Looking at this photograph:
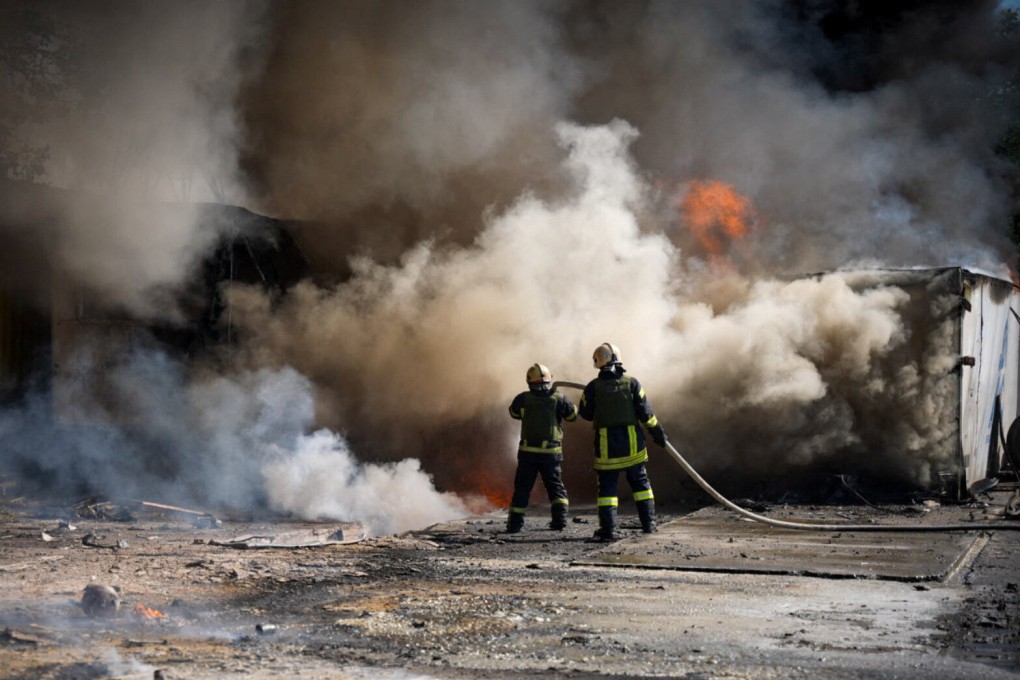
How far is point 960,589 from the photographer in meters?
6.50

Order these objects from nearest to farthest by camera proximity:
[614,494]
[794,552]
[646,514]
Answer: [794,552] < [614,494] < [646,514]

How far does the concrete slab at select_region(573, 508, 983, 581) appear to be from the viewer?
7238 millimetres

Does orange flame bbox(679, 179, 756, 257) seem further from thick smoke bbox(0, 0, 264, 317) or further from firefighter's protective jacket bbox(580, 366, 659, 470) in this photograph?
thick smoke bbox(0, 0, 264, 317)

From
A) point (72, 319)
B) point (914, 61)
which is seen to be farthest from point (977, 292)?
point (72, 319)

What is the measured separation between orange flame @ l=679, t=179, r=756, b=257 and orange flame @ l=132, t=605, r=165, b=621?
29.8 ft

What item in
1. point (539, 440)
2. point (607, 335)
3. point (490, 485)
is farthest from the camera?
point (490, 485)

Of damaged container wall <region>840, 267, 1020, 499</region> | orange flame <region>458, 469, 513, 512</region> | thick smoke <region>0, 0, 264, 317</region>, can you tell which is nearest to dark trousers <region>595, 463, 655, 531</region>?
damaged container wall <region>840, 267, 1020, 499</region>

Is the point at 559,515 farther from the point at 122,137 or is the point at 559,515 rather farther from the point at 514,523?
the point at 122,137

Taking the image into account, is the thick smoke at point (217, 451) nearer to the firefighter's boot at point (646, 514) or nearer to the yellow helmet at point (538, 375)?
the yellow helmet at point (538, 375)

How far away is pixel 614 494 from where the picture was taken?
29.2ft

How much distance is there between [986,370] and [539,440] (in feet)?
19.2

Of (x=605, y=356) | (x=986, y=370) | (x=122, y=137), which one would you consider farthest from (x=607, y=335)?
(x=122, y=137)

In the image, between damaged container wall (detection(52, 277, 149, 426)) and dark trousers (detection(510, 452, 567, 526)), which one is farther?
damaged container wall (detection(52, 277, 149, 426))

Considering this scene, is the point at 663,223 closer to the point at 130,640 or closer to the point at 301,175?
the point at 301,175
